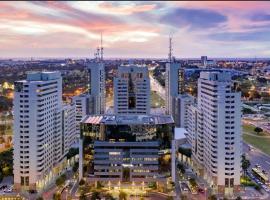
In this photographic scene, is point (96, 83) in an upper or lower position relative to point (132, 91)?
upper

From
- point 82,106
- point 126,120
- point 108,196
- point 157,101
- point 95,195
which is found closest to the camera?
point 95,195

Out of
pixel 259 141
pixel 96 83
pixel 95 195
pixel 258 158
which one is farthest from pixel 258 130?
pixel 95 195

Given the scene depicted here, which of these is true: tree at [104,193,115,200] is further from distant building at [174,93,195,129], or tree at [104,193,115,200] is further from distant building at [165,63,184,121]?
distant building at [165,63,184,121]

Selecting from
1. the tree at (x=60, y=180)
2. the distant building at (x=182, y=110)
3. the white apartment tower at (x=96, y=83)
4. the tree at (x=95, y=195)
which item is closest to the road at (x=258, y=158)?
the distant building at (x=182, y=110)

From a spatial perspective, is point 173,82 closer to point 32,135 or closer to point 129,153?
point 129,153

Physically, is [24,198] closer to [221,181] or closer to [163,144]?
[163,144]

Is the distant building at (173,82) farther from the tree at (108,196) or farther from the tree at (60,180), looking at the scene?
the tree at (108,196)
